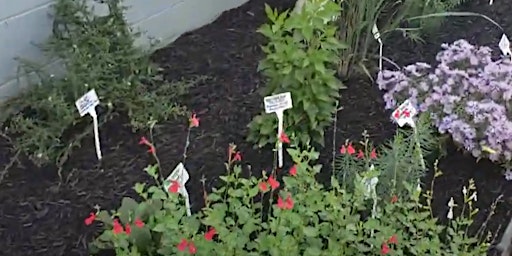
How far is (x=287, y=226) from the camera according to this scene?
234cm

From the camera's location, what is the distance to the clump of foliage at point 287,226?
225 cm

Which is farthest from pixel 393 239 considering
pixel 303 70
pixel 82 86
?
pixel 82 86

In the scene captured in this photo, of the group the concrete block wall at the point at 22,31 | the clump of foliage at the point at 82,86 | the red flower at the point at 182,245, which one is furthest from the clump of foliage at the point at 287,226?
the concrete block wall at the point at 22,31

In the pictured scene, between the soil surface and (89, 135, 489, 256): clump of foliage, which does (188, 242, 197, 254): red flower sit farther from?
the soil surface

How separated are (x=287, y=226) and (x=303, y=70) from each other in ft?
2.62

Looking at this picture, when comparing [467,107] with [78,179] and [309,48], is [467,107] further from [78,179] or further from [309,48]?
[78,179]

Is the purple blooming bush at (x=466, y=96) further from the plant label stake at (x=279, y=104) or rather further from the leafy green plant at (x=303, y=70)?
the plant label stake at (x=279, y=104)

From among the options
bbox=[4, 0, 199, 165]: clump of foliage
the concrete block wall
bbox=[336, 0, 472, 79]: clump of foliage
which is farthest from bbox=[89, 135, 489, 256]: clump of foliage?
bbox=[336, 0, 472, 79]: clump of foliage

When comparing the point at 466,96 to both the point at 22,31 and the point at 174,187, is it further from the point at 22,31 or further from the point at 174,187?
the point at 22,31

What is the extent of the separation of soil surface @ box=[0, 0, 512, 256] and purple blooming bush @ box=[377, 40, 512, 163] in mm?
123

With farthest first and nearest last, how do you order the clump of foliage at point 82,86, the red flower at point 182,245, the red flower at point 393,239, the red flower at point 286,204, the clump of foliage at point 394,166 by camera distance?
the clump of foliage at point 82,86
the clump of foliage at point 394,166
the red flower at point 393,239
the red flower at point 286,204
the red flower at point 182,245

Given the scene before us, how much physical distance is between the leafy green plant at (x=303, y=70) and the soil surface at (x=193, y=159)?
14cm

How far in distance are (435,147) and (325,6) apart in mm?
666

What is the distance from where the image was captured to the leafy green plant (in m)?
2.95
